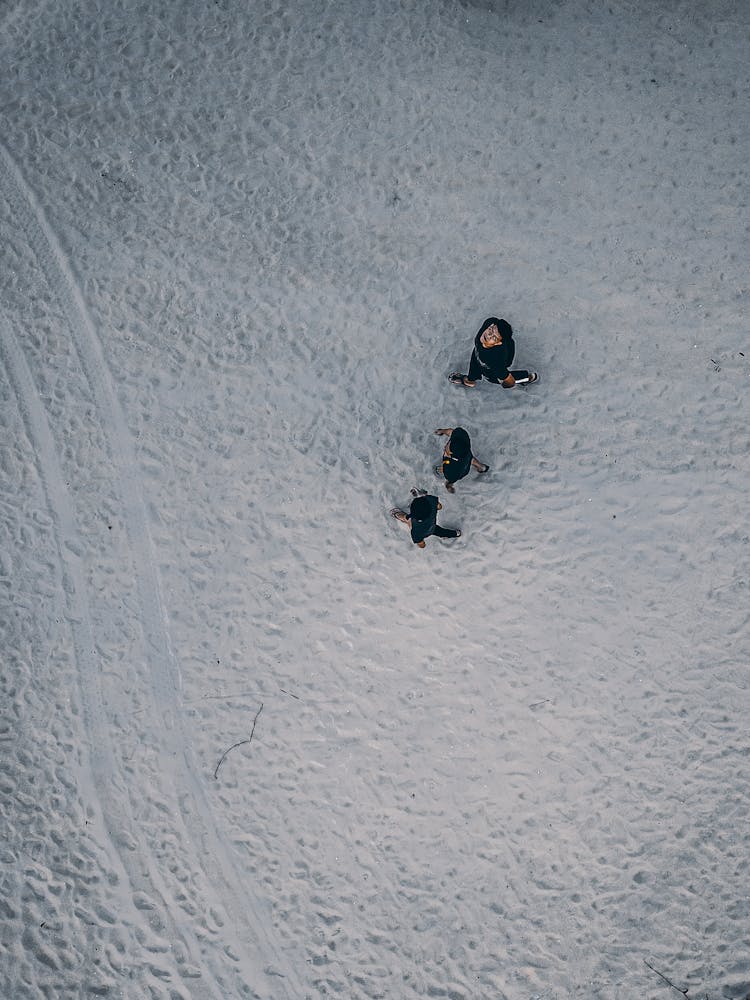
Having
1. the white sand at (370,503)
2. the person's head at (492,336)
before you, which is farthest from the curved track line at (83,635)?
the person's head at (492,336)

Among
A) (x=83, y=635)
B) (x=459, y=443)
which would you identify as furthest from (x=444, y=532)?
(x=83, y=635)

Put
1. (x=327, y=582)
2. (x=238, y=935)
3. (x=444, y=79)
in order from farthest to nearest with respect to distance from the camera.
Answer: (x=444, y=79)
(x=327, y=582)
(x=238, y=935)

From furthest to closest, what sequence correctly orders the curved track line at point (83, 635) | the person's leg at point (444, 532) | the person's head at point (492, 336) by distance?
the person's leg at point (444, 532)
the curved track line at point (83, 635)
the person's head at point (492, 336)

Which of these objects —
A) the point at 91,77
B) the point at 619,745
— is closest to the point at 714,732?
the point at 619,745

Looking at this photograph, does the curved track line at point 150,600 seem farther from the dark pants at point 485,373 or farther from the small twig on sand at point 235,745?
the dark pants at point 485,373

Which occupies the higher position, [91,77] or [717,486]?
[91,77]

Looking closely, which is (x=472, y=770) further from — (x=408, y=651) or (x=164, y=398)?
(x=164, y=398)
